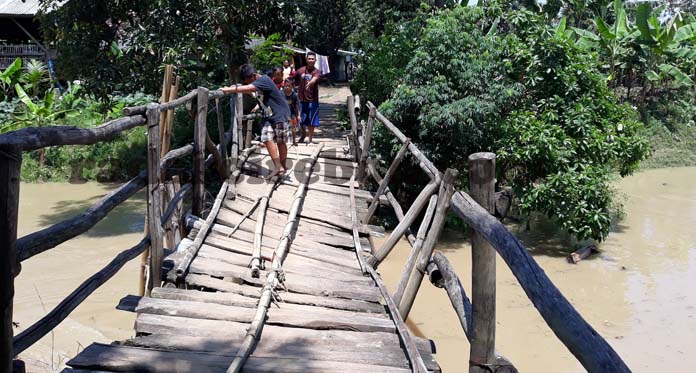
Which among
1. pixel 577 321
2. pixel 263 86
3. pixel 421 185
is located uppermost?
pixel 263 86

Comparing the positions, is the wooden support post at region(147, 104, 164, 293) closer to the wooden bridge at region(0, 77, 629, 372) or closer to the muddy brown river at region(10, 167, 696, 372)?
the wooden bridge at region(0, 77, 629, 372)

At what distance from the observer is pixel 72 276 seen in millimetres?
7664

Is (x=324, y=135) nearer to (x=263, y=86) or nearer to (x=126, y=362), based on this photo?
(x=263, y=86)

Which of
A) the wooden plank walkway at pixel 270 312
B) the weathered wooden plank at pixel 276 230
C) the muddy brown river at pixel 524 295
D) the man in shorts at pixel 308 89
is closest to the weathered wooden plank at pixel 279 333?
the wooden plank walkway at pixel 270 312

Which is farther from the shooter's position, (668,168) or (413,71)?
(668,168)

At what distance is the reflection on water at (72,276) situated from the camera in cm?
516

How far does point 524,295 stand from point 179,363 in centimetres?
559

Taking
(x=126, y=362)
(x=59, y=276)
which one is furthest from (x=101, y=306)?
(x=126, y=362)

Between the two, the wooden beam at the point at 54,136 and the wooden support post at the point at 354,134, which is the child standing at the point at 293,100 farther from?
the wooden beam at the point at 54,136

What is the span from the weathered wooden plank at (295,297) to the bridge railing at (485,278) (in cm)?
24

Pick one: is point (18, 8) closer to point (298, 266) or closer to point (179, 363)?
point (298, 266)

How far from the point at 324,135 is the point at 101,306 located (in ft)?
18.4

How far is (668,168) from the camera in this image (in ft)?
53.4

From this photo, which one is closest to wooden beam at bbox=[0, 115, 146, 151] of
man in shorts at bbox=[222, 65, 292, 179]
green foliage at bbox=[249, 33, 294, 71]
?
man in shorts at bbox=[222, 65, 292, 179]
